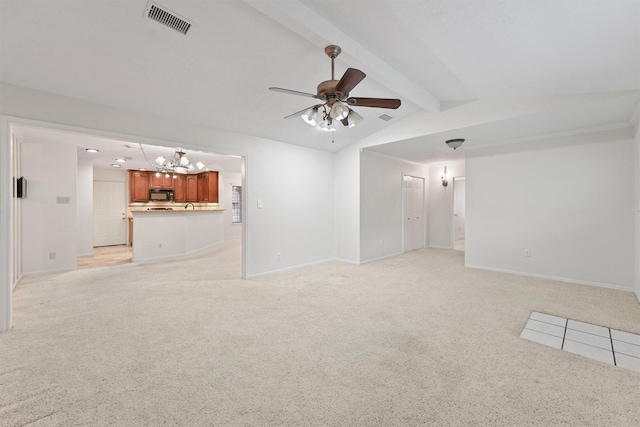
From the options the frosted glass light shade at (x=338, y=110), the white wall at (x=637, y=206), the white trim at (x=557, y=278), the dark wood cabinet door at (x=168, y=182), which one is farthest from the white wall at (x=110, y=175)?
the white wall at (x=637, y=206)

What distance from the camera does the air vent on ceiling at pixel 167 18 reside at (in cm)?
212

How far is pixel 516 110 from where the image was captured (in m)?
3.64

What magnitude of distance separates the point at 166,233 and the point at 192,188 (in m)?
3.75

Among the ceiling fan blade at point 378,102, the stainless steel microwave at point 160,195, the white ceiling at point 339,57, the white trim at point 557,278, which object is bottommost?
the white trim at point 557,278

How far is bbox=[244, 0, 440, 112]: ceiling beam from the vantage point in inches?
83.1

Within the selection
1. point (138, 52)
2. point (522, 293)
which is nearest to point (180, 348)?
point (138, 52)

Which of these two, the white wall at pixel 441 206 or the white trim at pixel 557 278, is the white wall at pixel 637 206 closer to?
the white trim at pixel 557 278

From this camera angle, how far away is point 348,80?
2.18 m

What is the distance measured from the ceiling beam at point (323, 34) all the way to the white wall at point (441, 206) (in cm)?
478

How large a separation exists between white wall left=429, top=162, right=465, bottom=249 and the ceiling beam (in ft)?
15.7

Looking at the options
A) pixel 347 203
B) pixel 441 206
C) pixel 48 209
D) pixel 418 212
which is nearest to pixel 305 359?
pixel 347 203

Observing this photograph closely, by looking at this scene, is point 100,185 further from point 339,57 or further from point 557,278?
point 557,278

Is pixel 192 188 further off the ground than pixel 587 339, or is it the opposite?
pixel 192 188

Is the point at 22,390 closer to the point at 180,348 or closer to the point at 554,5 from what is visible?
the point at 180,348
